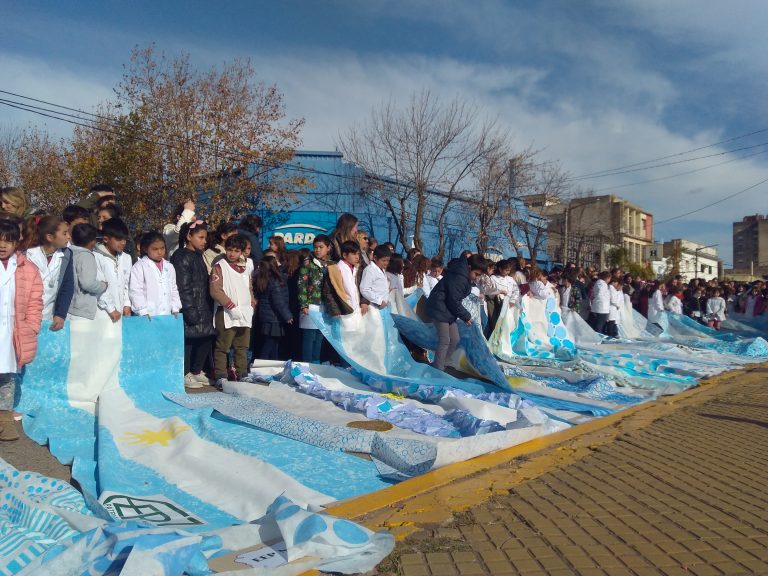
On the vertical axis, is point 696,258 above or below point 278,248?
above

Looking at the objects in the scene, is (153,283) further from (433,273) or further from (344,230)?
(433,273)

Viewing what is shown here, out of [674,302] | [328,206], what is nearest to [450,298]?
[674,302]

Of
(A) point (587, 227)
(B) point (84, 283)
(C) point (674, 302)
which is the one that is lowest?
(C) point (674, 302)

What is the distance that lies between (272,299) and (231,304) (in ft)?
3.07

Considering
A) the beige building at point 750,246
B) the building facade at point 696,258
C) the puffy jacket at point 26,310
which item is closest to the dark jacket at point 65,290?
the puffy jacket at point 26,310

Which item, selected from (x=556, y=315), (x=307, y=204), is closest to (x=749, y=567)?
(x=556, y=315)

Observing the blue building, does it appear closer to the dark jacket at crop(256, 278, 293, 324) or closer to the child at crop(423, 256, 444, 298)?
the child at crop(423, 256, 444, 298)

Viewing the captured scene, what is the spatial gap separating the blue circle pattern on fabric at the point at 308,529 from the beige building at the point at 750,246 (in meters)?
83.3

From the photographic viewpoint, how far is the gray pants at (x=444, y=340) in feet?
27.0

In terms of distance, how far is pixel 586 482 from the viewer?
179 inches

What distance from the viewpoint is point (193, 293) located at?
23.9ft

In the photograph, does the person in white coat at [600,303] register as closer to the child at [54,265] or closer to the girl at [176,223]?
the girl at [176,223]

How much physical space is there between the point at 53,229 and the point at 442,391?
161 inches

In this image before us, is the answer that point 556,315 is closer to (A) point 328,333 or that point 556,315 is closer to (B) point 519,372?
(B) point 519,372
